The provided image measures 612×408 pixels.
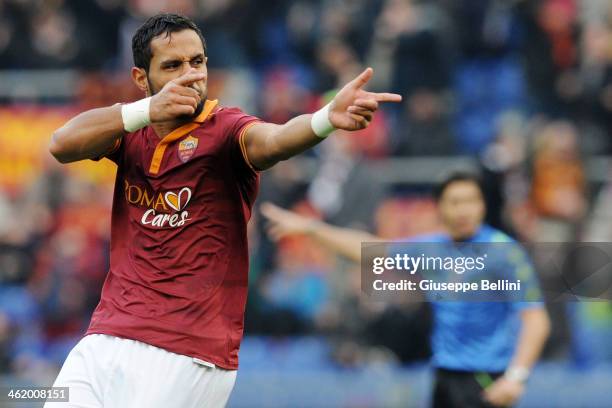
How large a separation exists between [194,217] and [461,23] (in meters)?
8.92

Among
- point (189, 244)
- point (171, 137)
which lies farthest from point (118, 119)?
point (189, 244)

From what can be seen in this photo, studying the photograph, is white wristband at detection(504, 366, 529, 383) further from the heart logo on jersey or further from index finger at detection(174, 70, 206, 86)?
index finger at detection(174, 70, 206, 86)

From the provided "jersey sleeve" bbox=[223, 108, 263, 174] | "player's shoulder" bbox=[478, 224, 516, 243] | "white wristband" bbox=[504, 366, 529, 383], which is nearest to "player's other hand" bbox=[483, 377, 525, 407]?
"white wristband" bbox=[504, 366, 529, 383]

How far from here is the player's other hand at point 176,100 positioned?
16.6ft

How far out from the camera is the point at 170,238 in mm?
5473

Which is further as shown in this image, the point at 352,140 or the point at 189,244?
the point at 352,140

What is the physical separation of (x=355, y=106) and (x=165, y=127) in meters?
1.11

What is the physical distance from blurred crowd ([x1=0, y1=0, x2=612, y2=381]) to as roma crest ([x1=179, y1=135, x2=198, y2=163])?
5269 millimetres

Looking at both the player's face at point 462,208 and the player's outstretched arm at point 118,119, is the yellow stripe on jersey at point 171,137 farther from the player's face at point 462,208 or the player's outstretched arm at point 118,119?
the player's face at point 462,208

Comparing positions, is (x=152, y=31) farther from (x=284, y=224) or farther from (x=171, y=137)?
(x=284, y=224)

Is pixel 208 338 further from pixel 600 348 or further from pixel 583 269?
pixel 600 348

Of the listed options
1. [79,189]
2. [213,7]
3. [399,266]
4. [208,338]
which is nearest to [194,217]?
[208,338]

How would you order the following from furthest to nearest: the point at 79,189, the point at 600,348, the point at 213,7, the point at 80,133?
the point at 213,7, the point at 79,189, the point at 600,348, the point at 80,133

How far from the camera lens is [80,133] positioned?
5.32 meters
